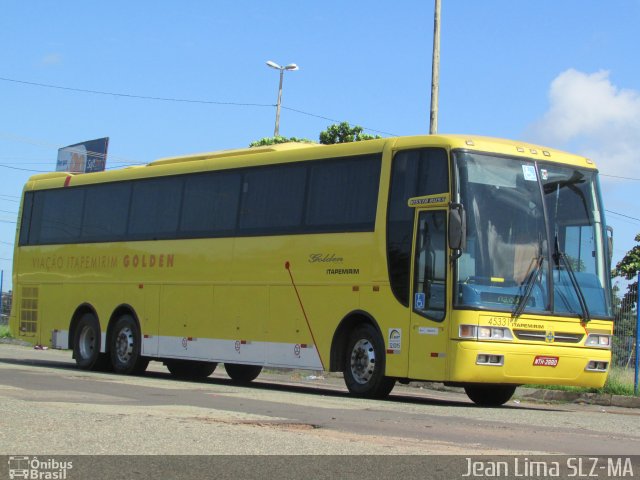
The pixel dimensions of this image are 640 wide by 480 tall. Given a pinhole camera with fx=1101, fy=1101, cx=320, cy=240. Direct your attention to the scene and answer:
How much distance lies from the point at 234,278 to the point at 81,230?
5305 mm

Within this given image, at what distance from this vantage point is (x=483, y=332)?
14.7 meters

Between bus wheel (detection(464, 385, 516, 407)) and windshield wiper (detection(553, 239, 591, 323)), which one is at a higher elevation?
windshield wiper (detection(553, 239, 591, 323))

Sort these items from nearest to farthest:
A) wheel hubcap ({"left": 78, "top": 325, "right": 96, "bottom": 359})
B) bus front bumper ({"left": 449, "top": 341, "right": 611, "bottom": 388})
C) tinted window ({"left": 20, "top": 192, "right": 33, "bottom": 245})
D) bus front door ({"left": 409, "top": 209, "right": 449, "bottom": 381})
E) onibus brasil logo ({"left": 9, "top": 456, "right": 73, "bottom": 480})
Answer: onibus brasil logo ({"left": 9, "top": 456, "right": 73, "bottom": 480}), bus front bumper ({"left": 449, "top": 341, "right": 611, "bottom": 388}), bus front door ({"left": 409, "top": 209, "right": 449, "bottom": 381}), wheel hubcap ({"left": 78, "top": 325, "right": 96, "bottom": 359}), tinted window ({"left": 20, "top": 192, "right": 33, "bottom": 245})

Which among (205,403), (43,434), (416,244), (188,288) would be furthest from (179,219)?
(43,434)

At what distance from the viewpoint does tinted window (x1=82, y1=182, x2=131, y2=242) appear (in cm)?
2169

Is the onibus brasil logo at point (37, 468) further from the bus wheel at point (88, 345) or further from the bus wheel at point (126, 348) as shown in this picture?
the bus wheel at point (88, 345)

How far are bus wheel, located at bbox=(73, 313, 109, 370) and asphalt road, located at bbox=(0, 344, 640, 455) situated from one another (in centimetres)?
585

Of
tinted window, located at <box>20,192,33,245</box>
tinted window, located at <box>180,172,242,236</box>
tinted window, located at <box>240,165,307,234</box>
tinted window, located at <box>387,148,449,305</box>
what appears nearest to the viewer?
tinted window, located at <box>387,148,449,305</box>

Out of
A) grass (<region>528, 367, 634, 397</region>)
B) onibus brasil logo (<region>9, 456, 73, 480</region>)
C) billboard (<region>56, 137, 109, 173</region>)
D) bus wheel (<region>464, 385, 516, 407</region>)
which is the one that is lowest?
onibus brasil logo (<region>9, 456, 73, 480</region>)

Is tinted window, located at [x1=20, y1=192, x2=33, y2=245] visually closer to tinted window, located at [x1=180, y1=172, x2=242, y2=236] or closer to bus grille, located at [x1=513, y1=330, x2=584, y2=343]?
tinted window, located at [x1=180, y1=172, x2=242, y2=236]

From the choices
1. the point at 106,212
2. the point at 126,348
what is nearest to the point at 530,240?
the point at 126,348

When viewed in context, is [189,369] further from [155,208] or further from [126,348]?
[155,208]

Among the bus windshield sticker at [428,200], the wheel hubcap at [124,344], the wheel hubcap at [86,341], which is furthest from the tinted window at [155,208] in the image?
the bus windshield sticker at [428,200]

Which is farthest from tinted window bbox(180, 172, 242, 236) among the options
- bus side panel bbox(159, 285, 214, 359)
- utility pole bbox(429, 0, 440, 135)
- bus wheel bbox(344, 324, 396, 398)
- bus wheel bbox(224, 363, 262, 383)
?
utility pole bbox(429, 0, 440, 135)
